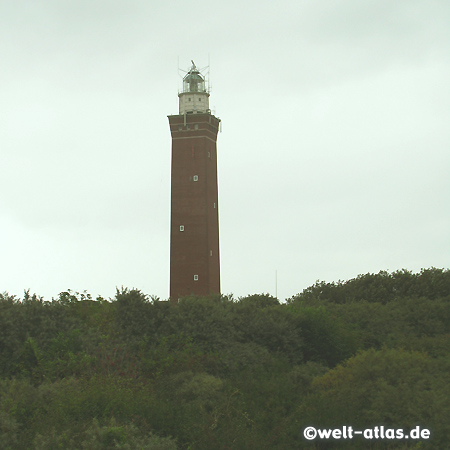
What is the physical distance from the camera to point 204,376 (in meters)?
18.4

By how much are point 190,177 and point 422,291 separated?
2164 cm

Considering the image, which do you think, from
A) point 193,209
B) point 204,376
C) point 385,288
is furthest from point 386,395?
point 193,209

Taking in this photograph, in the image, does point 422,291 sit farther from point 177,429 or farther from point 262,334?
point 177,429

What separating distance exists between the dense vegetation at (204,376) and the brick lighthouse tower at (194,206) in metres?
23.3

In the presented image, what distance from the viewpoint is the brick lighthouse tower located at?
169 feet

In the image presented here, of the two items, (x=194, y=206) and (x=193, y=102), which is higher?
(x=193, y=102)

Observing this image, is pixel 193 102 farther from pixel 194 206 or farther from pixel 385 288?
pixel 385 288

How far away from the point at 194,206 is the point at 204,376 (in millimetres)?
34768

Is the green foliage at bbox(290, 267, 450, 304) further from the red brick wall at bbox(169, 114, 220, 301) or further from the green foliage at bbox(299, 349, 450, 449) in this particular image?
the green foliage at bbox(299, 349, 450, 449)

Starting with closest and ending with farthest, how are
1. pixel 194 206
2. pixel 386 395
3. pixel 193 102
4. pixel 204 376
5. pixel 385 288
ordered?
pixel 386 395, pixel 204 376, pixel 385 288, pixel 194 206, pixel 193 102

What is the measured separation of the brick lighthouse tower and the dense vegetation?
76.4ft

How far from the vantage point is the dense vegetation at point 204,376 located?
13859mm

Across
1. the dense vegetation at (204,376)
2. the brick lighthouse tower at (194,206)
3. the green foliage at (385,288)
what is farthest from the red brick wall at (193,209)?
the dense vegetation at (204,376)

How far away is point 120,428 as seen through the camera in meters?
Answer: 12.7
